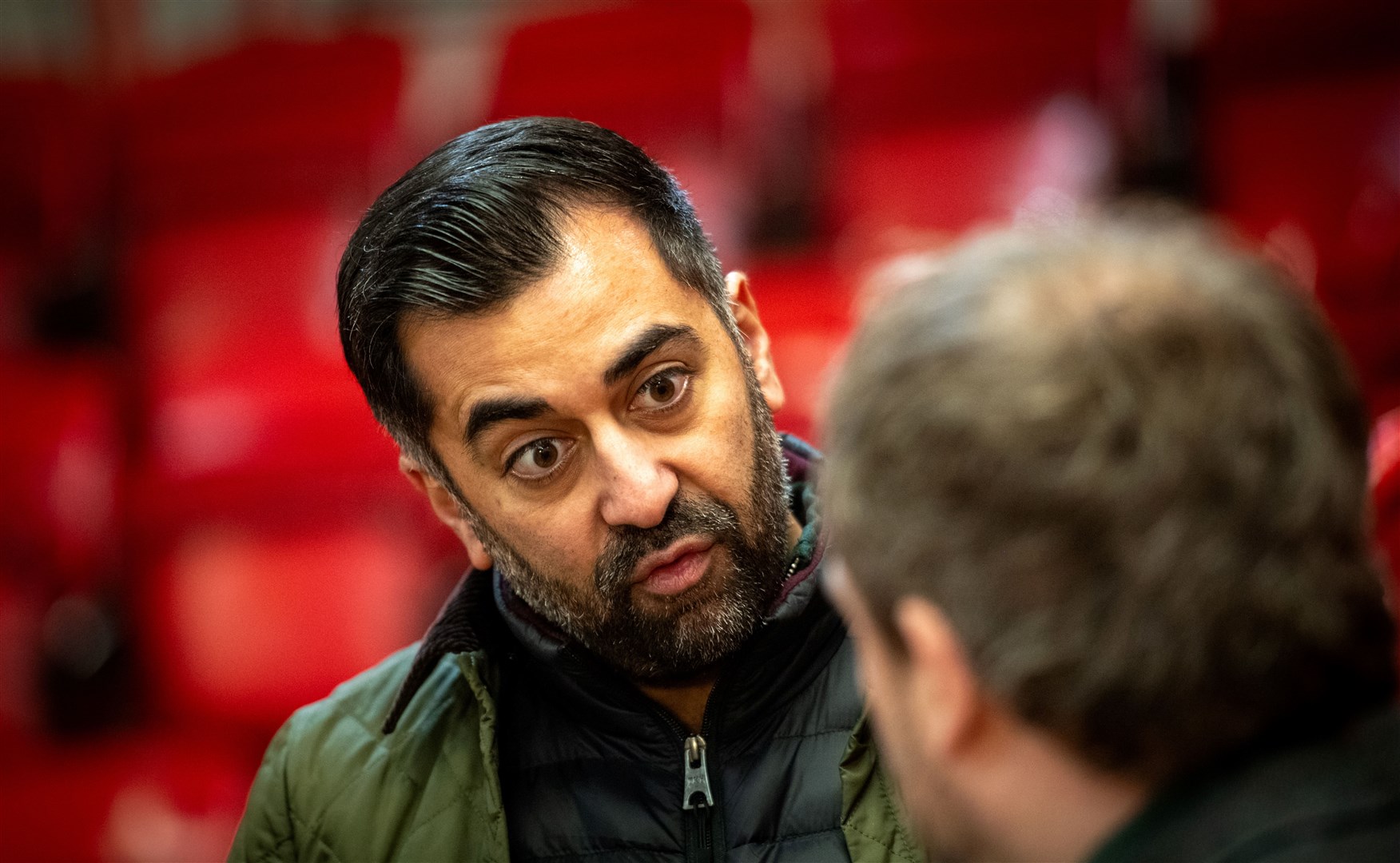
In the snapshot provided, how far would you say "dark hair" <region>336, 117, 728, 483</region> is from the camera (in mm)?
1087

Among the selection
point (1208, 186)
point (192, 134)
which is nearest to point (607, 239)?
point (1208, 186)

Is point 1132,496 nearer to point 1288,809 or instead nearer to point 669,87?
point 1288,809

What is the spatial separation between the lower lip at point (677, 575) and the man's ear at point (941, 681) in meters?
0.42

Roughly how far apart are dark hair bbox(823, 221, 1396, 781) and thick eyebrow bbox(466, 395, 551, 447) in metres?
0.50

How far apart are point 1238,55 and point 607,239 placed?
1613 millimetres

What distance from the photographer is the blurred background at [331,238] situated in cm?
207

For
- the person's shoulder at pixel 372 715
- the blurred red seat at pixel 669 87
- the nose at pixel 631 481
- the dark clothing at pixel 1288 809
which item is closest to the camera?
the dark clothing at pixel 1288 809

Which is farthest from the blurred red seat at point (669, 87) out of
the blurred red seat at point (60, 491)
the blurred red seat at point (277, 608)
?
Result: the blurred red seat at point (60, 491)

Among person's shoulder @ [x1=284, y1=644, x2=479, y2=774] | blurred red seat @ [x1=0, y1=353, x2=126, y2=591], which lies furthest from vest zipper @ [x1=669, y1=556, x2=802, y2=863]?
blurred red seat @ [x1=0, y1=353, x2=126, y2=591]

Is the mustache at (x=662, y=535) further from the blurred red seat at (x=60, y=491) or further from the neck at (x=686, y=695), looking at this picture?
the blurred red seat at (x=60, y=491)

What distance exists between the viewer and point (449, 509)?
124 cm

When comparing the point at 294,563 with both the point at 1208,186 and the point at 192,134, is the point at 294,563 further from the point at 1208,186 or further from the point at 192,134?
the point at 1208,186

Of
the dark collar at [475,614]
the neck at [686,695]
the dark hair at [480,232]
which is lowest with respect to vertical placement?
the neck at [686,695]

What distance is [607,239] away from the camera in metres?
1.11
